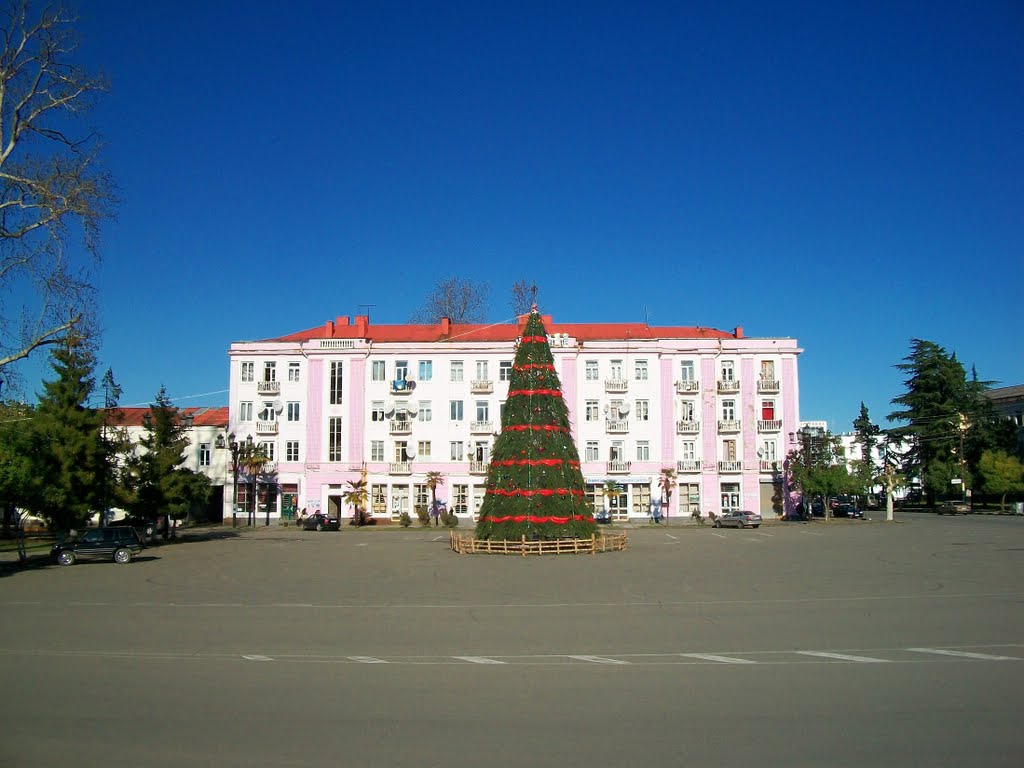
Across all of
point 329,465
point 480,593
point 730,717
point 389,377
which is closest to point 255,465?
point 329,465

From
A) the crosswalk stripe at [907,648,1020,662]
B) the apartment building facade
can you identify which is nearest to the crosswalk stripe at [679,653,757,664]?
the crosswalk stripe at [907,648,1020,662]

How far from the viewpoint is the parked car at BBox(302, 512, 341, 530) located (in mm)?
57781

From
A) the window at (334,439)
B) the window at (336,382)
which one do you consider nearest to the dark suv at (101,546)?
the window at (334,439)

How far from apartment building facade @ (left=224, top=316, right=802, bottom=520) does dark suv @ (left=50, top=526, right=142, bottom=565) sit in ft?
98.0

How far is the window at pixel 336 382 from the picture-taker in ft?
209

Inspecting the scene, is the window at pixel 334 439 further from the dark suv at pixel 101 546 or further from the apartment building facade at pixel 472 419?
the dark suv at pixel 101 546

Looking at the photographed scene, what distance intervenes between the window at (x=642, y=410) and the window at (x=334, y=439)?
23.8 metres

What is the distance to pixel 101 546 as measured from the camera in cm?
3206

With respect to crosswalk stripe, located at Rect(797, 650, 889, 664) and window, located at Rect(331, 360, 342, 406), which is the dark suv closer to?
crosswalk stripe, located at Rect(797, 650, 889, 664)

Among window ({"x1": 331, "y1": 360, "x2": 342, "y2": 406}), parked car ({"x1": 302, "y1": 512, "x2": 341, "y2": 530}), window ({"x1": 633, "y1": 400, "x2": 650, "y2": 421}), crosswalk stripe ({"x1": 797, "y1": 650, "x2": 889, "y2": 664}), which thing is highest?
window ({"x1": 331, "y1": 360, "x2": 342, "y2": 406})

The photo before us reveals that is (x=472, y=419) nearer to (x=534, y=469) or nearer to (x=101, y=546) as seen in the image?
(x=534, y=469)

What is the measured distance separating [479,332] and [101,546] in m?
37.7

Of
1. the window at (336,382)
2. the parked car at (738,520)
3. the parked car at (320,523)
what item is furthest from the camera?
the window at (336,382)

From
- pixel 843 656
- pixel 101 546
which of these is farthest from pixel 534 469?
pixel 843 656
